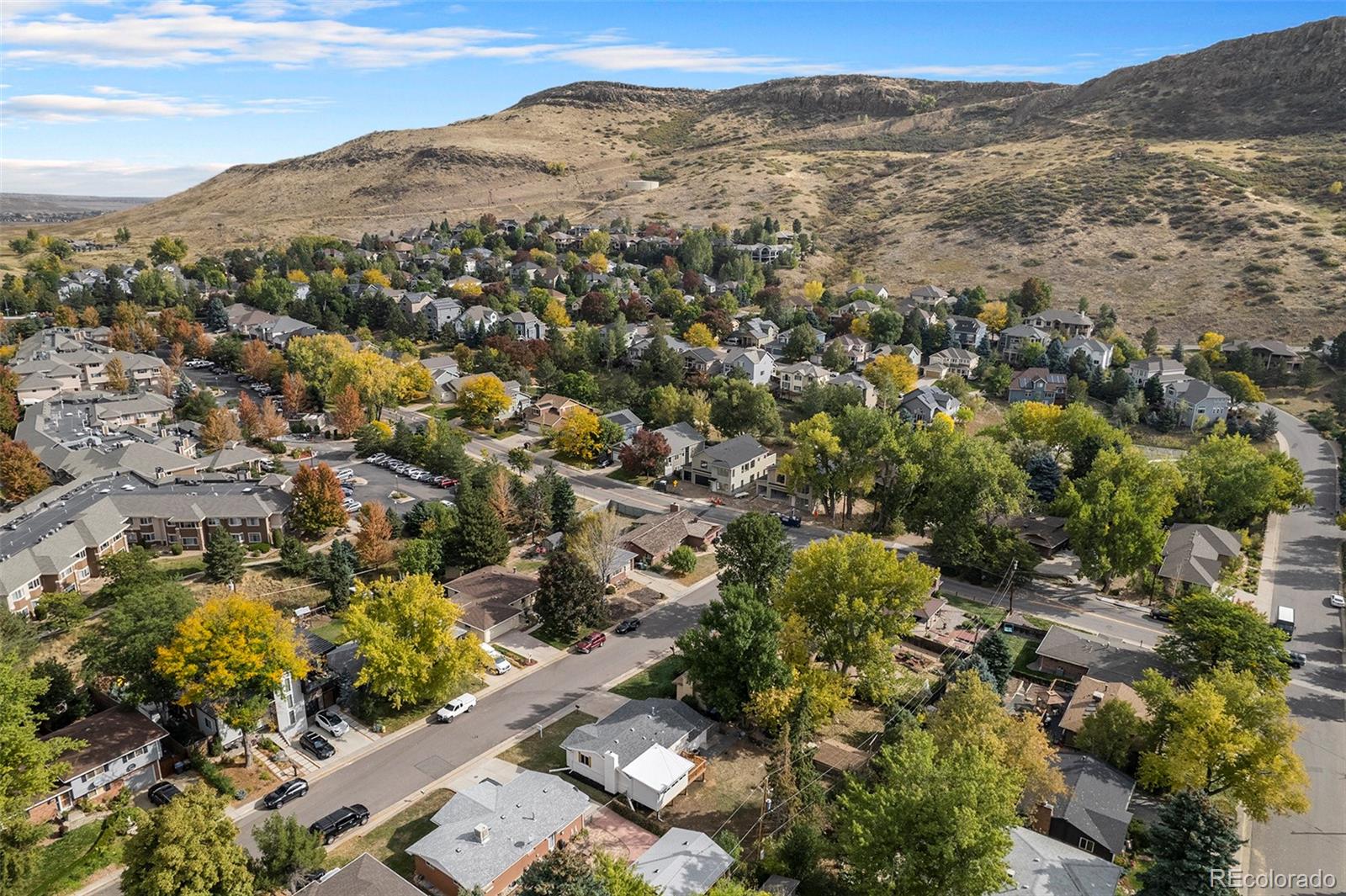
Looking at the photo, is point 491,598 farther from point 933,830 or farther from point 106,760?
point 933,830

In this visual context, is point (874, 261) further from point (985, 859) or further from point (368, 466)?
point (985, 859)

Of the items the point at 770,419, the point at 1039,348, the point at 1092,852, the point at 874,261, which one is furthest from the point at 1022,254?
the point at 1092,852

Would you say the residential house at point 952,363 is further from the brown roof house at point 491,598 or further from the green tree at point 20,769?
the green tree at point 20,769

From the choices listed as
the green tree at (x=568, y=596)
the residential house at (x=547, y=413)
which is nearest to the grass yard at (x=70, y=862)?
the green tree at (x=568, y=596)

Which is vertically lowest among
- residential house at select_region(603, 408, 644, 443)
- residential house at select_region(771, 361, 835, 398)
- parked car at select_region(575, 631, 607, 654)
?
parked car at select_region(575, 631, 607, 654)

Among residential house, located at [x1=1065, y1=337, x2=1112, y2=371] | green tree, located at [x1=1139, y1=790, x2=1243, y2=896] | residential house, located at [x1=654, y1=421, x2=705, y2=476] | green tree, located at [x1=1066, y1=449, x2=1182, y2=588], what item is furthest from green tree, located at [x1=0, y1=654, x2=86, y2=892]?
residential house, located at [x1=1065, y1=337, x2=1112, y2=371]

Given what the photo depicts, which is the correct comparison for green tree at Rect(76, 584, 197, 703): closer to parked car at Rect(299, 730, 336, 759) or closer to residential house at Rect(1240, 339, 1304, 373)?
parked car at Rect(299, 730, 336, 759)
